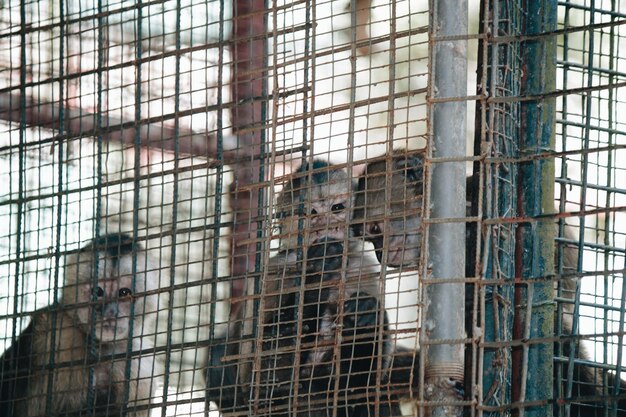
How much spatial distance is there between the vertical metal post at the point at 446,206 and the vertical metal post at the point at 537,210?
6.7 inches

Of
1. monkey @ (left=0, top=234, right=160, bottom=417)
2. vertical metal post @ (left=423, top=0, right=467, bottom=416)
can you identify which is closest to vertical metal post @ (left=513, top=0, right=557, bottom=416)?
vertical metal post @ (left=423, top=0, right=467, bottom=416)

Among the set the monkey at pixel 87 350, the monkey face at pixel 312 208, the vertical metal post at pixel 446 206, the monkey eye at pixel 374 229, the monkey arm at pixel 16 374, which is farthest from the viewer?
the monkey eye at pixel 374 229

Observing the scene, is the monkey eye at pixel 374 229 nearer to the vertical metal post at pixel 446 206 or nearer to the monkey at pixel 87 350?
the monkey at pixel 87 350

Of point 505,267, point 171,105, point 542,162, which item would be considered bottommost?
point 505,267

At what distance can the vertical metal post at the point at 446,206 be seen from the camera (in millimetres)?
2580

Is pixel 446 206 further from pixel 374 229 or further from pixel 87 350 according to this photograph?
pixel 374 229

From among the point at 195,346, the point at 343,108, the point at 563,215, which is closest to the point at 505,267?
the point at 563,215

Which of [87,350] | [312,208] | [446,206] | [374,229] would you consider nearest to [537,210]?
[446,206]

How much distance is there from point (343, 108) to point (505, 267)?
563mm

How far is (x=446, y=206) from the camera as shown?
264cm

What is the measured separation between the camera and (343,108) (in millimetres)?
2955

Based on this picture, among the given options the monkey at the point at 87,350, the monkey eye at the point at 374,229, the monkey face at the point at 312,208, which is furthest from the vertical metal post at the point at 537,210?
the monkey eye at the point at 374,229

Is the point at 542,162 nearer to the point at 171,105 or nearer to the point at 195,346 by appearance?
the point at 195,346

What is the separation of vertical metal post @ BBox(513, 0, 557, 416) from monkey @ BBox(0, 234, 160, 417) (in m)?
1.21
